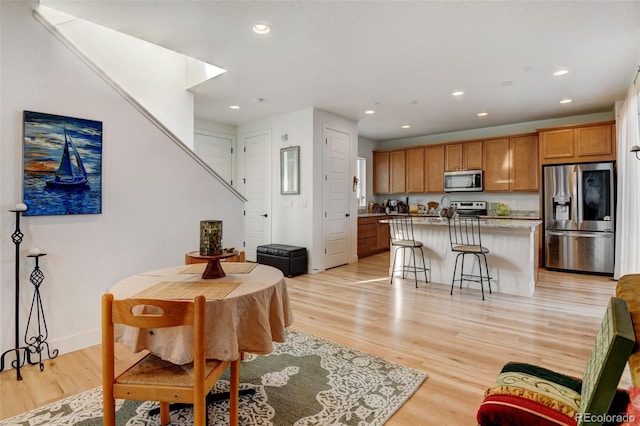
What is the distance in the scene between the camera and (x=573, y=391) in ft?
4.42

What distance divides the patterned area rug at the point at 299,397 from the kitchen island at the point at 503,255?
2625 millimetres

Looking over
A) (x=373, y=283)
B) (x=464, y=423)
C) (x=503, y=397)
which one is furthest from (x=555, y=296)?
(x=503, y=397)

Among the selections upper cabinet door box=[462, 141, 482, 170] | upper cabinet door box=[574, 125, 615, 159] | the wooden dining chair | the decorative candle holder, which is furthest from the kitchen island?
the wooden dining chair

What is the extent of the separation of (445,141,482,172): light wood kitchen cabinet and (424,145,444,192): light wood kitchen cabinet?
14 cm

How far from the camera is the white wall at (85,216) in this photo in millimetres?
2273

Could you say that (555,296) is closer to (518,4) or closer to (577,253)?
(577,253)

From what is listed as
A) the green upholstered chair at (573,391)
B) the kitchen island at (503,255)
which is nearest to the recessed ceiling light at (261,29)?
the green upholstered chair at (573,391)

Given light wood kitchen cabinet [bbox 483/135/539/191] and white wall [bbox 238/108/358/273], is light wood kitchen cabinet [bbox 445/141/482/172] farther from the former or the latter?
white wall [bbox 238/108/358/273]

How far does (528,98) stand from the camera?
15.9 ft

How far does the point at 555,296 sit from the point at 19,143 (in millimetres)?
5547

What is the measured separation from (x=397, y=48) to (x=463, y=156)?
4.16 m

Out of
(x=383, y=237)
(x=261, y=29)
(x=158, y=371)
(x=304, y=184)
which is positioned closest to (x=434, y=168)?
(x=383, y=237)

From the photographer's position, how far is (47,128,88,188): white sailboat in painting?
2472 mm

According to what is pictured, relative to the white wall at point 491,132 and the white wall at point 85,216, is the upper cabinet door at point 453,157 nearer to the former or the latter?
the white wall at point 491,132
